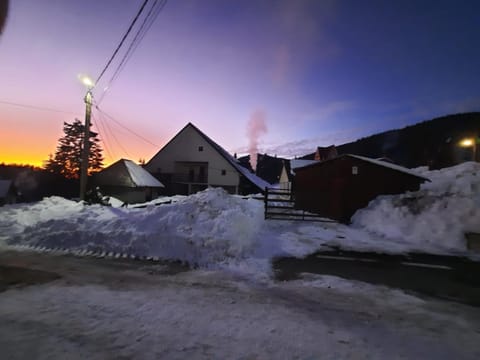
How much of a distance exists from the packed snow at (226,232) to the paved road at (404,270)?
2.00 feet

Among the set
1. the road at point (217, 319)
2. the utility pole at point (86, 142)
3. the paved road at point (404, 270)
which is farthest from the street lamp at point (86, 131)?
the paved road at point (404, 270)

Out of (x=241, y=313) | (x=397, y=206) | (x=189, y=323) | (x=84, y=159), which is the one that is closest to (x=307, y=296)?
(x=241, y=313)

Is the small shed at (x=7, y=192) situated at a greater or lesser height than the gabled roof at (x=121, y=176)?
lesser

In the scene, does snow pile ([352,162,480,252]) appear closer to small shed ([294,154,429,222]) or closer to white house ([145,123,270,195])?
small shed ([294,154,429,222])

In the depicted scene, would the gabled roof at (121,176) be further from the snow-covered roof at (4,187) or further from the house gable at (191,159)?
the snow-covered roof at (4,187)

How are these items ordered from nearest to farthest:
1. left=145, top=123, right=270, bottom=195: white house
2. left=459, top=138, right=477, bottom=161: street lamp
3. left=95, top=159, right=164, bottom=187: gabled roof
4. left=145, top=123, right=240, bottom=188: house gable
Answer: left=459, top=138, right=477, bottom=161: street lamp < left=95, top=159, right=164, bottom=187: gabled roof < left=145, top=123, right=270, bottom=195: white house < left=145, top=123, right=240, bottom=188: house gable

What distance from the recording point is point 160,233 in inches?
271

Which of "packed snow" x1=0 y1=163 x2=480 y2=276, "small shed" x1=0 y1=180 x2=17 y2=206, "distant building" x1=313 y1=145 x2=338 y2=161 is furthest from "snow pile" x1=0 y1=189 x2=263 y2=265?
"distant building" x1=313 y1=145 x2=338 y2=161

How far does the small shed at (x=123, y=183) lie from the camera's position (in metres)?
25.8

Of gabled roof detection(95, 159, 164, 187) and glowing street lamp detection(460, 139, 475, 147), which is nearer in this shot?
glowing street lamp detection(460, 139, 475, 147)

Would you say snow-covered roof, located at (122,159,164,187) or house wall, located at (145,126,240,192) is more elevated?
house wall, located at (145,126,240,192)

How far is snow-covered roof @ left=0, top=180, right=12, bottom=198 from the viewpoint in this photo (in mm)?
33469

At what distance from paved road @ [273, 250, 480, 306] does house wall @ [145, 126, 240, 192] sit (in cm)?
2627

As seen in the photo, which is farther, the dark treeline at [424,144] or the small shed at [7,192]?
the small shed at [7,192]
